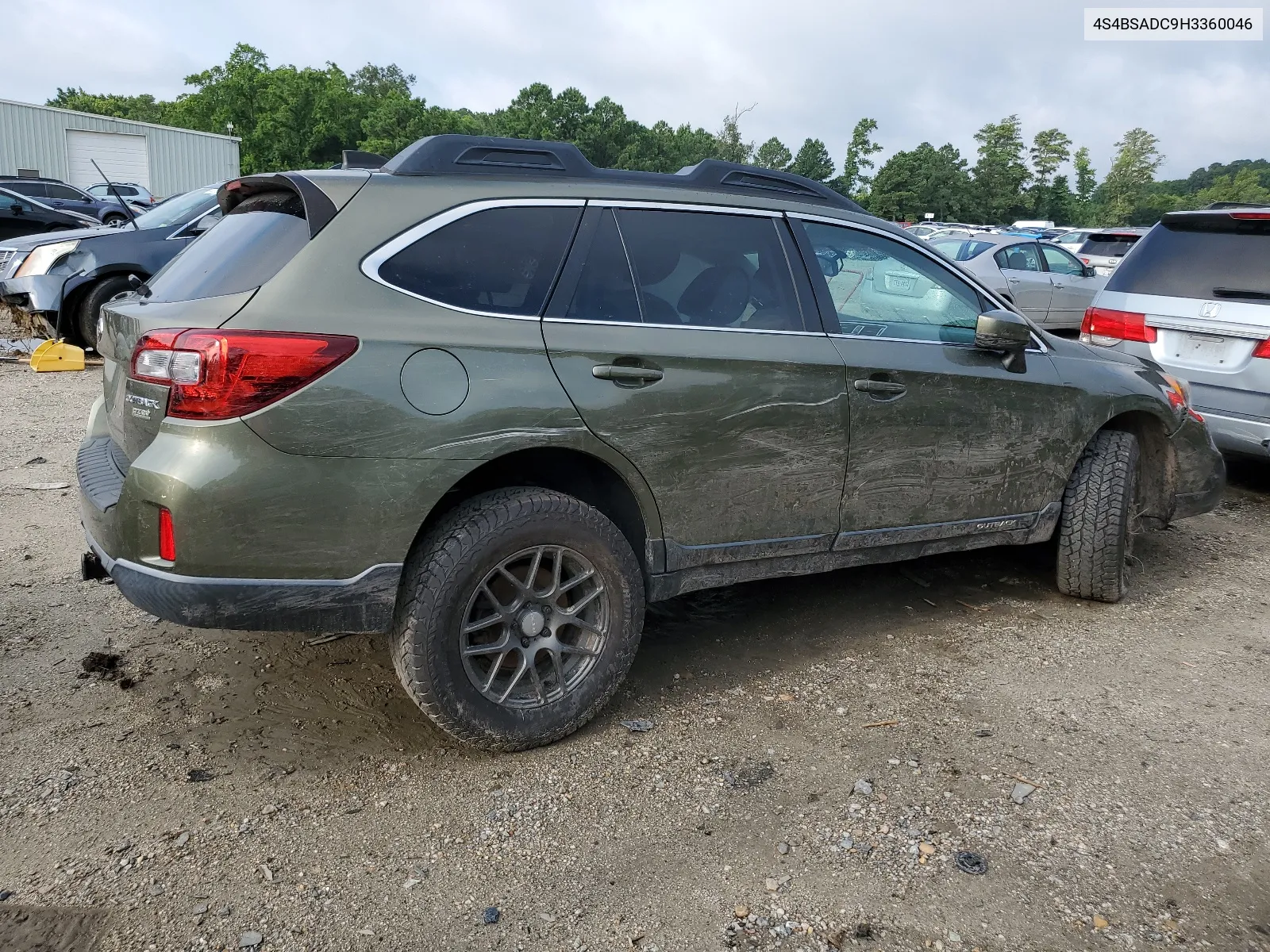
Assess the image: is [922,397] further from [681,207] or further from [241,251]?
[241,251]

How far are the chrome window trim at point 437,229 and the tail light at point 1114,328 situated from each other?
4659 mm

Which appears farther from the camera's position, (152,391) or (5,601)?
(5,601)

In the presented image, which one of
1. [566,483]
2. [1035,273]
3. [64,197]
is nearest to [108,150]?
[64,197]

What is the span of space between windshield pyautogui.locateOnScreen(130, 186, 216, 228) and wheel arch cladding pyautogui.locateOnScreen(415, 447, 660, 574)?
8298 mm

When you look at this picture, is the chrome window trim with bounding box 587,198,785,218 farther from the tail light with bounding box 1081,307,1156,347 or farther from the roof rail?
the tail light with bounding box 1081,307,1156,347

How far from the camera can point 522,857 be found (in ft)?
8.70

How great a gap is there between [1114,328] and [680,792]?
17.0 ft

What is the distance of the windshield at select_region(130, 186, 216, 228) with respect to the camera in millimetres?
10156

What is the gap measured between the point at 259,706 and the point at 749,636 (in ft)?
6.30

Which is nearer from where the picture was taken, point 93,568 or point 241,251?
point 241,251

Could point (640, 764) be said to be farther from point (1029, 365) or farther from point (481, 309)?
point (1029, 365)

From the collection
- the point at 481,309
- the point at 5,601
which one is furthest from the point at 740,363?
the point at 5,601

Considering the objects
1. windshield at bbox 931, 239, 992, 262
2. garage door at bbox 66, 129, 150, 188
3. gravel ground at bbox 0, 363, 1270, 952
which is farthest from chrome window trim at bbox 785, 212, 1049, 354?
garage door at bbox 66, 129, 150, 188

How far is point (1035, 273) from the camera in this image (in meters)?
14.1
